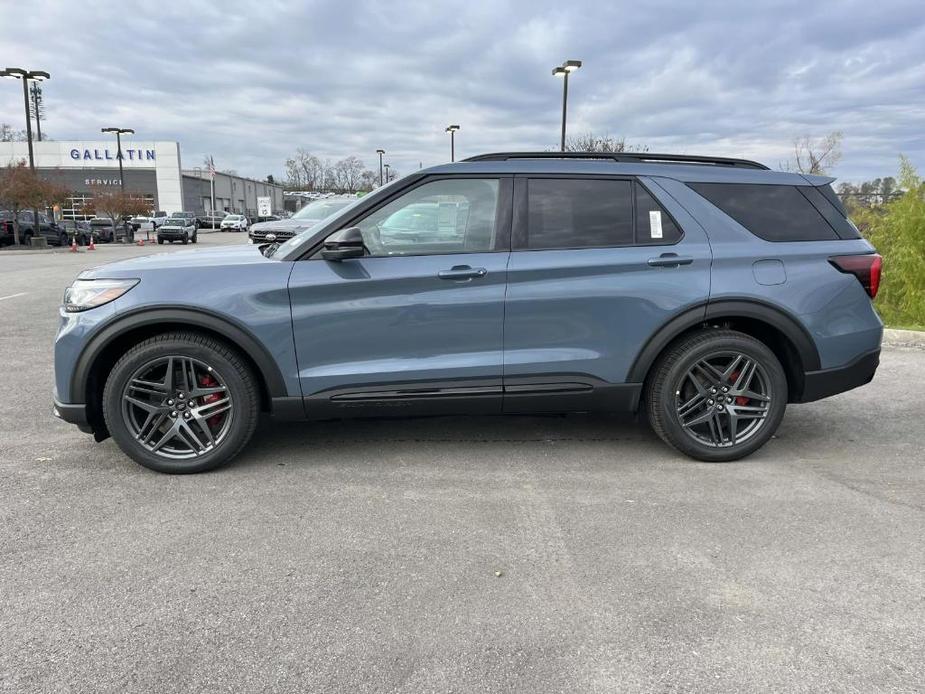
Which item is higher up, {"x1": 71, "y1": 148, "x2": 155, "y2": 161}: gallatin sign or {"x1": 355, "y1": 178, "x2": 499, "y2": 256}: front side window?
{"x1": 71, "y1": 148, "x2": 155, "y2": 161}: gallatin sign

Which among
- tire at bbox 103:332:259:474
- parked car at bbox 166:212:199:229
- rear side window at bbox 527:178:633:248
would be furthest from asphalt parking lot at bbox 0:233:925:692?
parked car at bbox 166:212:199:229

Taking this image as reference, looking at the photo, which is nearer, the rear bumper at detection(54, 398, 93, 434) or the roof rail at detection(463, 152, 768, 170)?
the rear bumper at detection(54, 398, 93, 434)

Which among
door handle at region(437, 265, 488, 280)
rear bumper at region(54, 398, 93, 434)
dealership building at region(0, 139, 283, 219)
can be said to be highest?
dealership building at region(0, 139, 283, 219)

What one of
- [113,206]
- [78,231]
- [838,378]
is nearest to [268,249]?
[838,378]

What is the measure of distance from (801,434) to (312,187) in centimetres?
9895

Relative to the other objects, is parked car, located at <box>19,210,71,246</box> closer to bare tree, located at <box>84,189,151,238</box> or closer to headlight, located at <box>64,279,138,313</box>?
bare tree, located at <box>84,189,151,238</box>

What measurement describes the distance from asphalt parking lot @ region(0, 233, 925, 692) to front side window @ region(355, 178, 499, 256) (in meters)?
1.32

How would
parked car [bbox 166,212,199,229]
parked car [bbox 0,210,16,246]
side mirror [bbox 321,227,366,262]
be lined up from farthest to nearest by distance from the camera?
parked car [bbox 166,212,199,229]
parked car [bbox 0,210,16,246]
side mirror [bbox 321,227,366,262]

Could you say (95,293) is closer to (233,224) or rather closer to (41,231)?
(41,231)

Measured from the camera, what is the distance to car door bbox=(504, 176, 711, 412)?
12.9ft

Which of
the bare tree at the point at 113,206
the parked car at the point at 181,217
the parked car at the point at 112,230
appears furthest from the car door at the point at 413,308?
the bare tree at the point at 113,206

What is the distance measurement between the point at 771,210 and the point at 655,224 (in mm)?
762

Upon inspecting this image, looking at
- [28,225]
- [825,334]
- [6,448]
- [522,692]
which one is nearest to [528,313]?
[825,334]

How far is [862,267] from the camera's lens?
13.6ft
